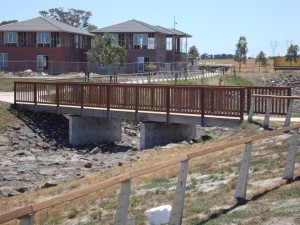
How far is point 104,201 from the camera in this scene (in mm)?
11789

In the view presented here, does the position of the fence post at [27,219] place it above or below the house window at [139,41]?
below

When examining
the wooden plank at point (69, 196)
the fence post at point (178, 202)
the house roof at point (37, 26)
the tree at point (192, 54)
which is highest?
the house roof at point (37, 26)

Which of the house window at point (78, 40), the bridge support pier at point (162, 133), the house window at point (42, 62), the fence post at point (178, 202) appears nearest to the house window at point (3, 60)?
the house window at point (42, 62)

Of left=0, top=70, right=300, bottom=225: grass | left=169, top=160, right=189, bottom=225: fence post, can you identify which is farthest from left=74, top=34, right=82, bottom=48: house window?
left=169, top=160, right=189, bottom=225: fence post

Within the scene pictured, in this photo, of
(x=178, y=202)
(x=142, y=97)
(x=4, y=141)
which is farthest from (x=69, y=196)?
(x=4, y=141)

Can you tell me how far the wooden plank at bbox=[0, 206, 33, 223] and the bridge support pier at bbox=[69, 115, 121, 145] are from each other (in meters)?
22.3

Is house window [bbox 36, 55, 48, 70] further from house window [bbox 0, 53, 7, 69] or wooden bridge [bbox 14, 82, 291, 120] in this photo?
wooden bridge [bbox 14, 82, 291, 120]

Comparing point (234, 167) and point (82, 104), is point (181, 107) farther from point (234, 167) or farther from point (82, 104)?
point (234, 167)

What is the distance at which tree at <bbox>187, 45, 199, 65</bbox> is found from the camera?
84.0 meters

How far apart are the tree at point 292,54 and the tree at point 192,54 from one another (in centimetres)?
1750

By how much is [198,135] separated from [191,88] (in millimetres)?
5409

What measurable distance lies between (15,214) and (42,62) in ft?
203

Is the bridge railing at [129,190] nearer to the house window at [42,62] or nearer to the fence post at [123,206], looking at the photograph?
the fence post at [123,206]

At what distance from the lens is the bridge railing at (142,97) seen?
22.0 metres
